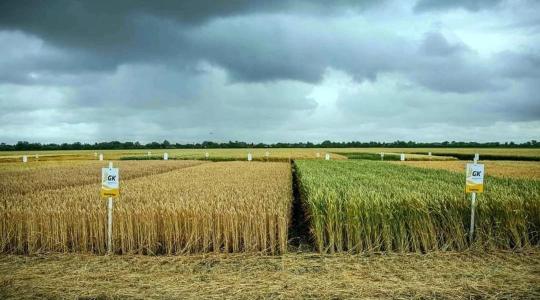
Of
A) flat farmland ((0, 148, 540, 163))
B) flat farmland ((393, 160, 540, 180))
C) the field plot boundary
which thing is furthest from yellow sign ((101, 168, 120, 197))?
flat farmland ((0, 148, 540, 163))

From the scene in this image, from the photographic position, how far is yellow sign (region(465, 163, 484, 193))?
32.0 feet

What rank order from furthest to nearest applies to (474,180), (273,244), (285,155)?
(285,155) → (474,180) → (273,244)

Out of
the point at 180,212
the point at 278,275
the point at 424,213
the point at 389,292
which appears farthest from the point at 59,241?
the point at 424,213

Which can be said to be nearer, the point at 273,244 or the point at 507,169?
the point at 273,244

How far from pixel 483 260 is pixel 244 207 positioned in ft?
16.2

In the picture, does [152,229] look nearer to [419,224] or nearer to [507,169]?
[419,224]

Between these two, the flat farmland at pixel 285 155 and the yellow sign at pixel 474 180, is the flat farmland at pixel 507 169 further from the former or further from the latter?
the flat farmland at pixel 285 155

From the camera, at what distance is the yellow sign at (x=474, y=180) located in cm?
975

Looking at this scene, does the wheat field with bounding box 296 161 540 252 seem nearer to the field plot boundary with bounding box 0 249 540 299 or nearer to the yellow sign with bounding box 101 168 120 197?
the field plot boundary with bounding box 0 249 540 299

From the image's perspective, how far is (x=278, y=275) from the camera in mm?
7562

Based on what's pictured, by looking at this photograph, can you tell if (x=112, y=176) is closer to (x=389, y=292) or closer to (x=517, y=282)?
(x=389, y=292)

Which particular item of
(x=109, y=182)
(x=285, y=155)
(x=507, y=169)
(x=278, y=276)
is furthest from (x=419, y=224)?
(x=285, y=155)

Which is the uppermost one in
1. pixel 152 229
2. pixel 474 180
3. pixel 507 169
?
pixel 474 180

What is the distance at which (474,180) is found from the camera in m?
9.82
